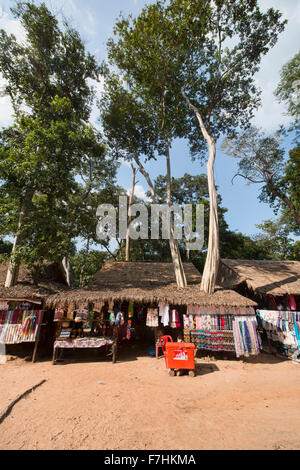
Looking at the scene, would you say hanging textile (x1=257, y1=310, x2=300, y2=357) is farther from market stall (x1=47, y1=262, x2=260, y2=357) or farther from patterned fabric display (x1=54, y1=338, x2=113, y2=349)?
patterned fabric display (x1=54, y1=338, x2=113, y2=349)

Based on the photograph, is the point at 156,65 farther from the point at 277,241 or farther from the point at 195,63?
the point at 277,241

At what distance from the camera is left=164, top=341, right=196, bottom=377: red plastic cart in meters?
6.52

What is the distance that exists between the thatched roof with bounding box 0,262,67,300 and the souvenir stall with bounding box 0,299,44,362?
35cm

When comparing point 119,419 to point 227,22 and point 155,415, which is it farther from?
point 227,22

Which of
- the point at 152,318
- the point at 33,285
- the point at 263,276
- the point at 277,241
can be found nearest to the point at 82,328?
the point at 152,318

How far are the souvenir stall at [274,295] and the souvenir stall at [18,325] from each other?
931 cm

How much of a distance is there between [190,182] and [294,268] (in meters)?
13.7

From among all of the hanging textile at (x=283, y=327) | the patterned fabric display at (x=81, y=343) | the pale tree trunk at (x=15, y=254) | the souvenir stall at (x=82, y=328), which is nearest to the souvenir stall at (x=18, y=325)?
the souvenir stall at (x=82, y=328)

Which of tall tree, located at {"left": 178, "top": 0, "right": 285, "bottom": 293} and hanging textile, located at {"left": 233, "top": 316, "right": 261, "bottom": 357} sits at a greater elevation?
tall tree, located at {"left": 178, "top": 0, "right": 285, "bottom": 293}

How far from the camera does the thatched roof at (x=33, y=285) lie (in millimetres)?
8711

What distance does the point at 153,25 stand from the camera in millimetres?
11539

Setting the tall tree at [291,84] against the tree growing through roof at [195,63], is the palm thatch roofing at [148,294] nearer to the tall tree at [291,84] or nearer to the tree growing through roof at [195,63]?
the tree growing through roof at [195,63]

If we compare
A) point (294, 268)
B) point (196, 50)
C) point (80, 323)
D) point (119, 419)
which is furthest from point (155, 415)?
point (196, 50)

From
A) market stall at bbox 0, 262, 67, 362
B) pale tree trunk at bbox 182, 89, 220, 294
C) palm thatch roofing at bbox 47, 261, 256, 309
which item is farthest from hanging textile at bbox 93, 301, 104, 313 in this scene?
pale tree trunk at bbox 182, 89, 220, 294
